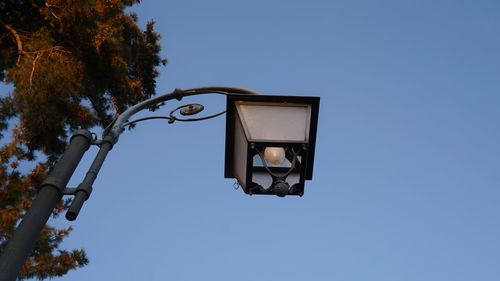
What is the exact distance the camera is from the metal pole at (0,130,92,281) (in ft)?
5.71

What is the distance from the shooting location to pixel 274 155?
2.50 m

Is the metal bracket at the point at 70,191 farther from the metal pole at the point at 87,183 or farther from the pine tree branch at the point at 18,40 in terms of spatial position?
the pine tree branch at the point at 18,40

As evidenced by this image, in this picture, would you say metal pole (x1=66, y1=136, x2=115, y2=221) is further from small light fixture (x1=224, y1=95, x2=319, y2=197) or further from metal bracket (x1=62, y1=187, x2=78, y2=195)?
small light fixture (x1=224, y1=95, x2=319, y2=197)

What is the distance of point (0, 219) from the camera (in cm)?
716

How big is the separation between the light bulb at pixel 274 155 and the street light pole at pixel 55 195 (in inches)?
34.0

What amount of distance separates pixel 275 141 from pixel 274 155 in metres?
0.07

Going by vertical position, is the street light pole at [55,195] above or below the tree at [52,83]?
below

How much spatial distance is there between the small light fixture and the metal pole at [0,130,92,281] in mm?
835

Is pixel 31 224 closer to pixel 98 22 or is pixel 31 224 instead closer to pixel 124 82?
pixel 98 22

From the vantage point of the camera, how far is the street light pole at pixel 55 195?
5.78 ft

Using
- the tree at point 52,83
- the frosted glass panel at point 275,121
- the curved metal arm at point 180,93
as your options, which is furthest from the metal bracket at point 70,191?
the tree at point 52,83

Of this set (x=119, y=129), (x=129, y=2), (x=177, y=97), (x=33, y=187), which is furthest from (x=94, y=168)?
(x=129, y=2)

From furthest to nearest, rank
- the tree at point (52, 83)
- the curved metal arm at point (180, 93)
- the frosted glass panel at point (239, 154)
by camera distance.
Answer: the tree at point (52, 83)
the curved metal arm at point (180, 93)
the frosted glass panel at point (239, 154)

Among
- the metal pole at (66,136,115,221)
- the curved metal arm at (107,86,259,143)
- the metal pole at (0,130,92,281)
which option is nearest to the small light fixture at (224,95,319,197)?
the curved metal arm at (107,86,259,143)
